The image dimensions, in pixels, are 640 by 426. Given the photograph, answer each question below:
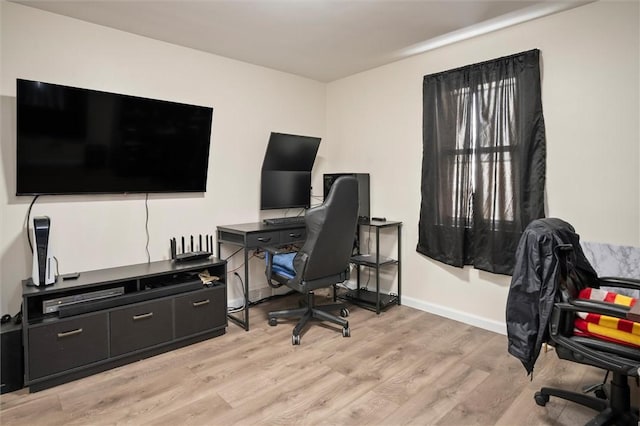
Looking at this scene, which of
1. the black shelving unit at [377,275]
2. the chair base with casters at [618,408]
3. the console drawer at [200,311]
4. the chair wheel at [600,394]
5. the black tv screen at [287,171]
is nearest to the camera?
the chair base with casters at [618,408]

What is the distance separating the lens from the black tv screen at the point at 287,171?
380cm

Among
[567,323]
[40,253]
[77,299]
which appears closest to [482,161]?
[567,323]

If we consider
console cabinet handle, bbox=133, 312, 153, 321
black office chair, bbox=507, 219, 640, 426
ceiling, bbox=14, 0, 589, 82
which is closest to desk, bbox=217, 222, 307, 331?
console cabinet handle, bbox=133, 312, 153, 321

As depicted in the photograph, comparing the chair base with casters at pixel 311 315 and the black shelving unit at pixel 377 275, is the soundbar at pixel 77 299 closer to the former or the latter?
the chair base with casters at pixel 311 315

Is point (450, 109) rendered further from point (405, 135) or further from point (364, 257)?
point (364, 257)

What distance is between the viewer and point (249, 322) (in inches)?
131

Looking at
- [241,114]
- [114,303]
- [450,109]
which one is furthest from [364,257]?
[114,303]

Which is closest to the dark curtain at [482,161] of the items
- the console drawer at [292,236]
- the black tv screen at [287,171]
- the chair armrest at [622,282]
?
the chair armrest at [622,282]

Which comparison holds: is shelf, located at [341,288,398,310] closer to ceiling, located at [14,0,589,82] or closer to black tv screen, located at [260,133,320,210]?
black tv screen, located at [260,133,320,210]

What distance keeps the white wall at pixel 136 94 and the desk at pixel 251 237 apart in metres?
0.24

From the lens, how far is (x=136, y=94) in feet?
9.85

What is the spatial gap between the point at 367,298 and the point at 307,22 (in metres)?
2.58

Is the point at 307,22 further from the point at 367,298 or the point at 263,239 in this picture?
the point at 367,298

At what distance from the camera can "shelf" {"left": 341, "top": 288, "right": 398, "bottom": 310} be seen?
3627 millimetres
